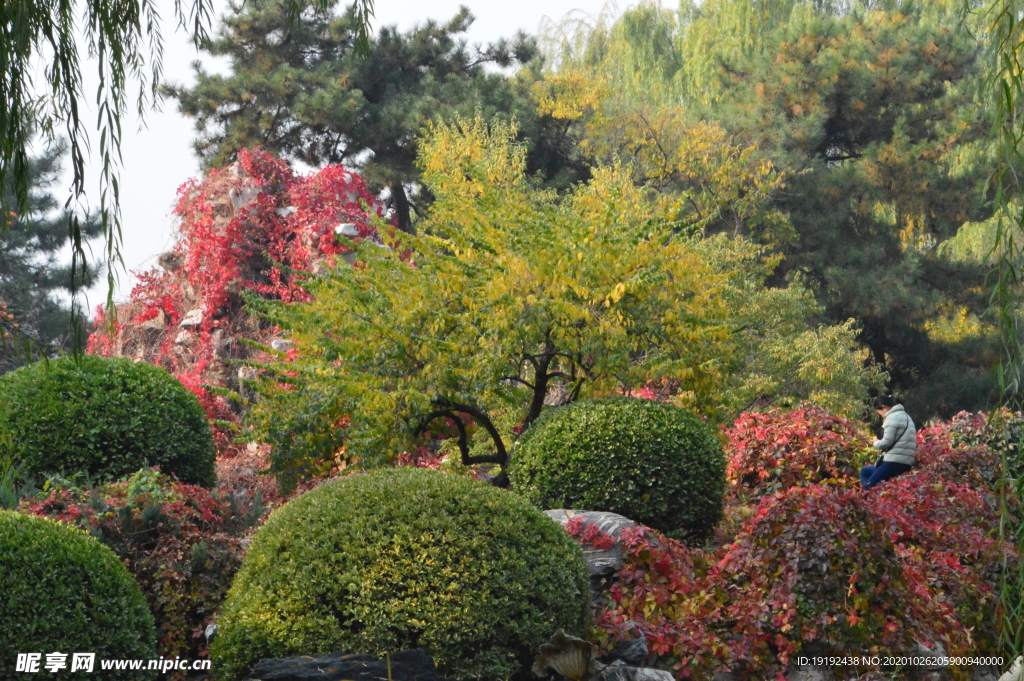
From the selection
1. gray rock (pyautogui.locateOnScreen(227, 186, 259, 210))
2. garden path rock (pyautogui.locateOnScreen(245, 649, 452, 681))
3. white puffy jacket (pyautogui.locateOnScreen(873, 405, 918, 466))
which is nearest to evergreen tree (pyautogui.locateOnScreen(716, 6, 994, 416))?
gray rock (pyautogui.locateOnScreen(227, 186, 259, 210))

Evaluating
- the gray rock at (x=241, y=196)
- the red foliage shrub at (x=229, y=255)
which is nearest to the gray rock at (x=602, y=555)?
the red foliage shrub at (x=229, y=255)

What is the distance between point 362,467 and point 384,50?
12.5m

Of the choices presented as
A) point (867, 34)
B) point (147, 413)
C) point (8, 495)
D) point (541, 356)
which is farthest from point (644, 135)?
point (8, 495)

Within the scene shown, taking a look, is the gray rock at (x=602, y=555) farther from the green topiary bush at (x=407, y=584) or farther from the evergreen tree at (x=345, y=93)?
the evergreen tree at (x=345, y=93)

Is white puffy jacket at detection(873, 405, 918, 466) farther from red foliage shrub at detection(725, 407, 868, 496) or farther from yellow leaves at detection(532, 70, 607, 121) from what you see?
yellow leaves at detection(532, 70, 607, 121)

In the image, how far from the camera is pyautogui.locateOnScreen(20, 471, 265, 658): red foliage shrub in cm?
502

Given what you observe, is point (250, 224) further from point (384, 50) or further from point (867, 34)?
point (867, 34)

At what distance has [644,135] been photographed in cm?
1788

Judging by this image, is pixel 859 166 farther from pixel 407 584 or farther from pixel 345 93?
pixel 407 584

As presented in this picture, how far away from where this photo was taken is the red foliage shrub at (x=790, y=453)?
7.26m

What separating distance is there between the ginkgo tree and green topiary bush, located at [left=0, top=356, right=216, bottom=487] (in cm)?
68

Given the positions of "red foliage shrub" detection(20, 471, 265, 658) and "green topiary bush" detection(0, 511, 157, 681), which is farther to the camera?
"red foliage shrub" detection(20, 471, 265, 658)

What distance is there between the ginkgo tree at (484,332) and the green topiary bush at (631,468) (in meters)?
0.78

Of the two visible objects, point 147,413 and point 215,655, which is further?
point 147,413
